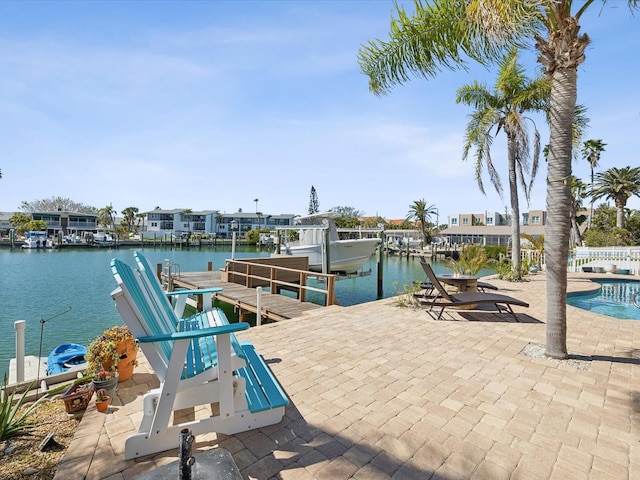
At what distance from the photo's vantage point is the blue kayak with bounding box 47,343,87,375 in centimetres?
542

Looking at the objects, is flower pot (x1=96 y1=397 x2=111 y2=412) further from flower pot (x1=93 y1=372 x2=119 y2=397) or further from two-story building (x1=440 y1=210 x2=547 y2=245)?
two-story building (x1=440 y1=210 x2=547 y2=245)

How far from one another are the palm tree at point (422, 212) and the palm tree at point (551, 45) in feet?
155

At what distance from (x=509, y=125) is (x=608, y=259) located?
1120 centimetres

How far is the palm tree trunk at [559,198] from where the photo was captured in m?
4.15

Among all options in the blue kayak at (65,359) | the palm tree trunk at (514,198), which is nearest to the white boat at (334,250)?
the palm tree trunk at (514,198)

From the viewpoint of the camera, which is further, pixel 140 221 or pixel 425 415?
pixel 140 221

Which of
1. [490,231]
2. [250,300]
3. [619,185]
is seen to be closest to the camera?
[250,300]

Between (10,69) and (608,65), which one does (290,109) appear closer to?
(10,69)

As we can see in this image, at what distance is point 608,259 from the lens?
696 inches

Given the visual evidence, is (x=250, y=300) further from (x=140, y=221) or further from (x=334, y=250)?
(x=140, y=221)

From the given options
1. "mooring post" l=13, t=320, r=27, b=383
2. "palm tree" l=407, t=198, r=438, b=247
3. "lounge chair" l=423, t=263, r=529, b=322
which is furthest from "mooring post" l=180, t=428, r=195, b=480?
"palm tree" l=407, t=198, r=438, b=247

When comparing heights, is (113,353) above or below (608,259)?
above

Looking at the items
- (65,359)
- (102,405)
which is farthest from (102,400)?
(65,359)

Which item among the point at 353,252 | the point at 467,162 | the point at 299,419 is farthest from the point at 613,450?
the point at 353,252
